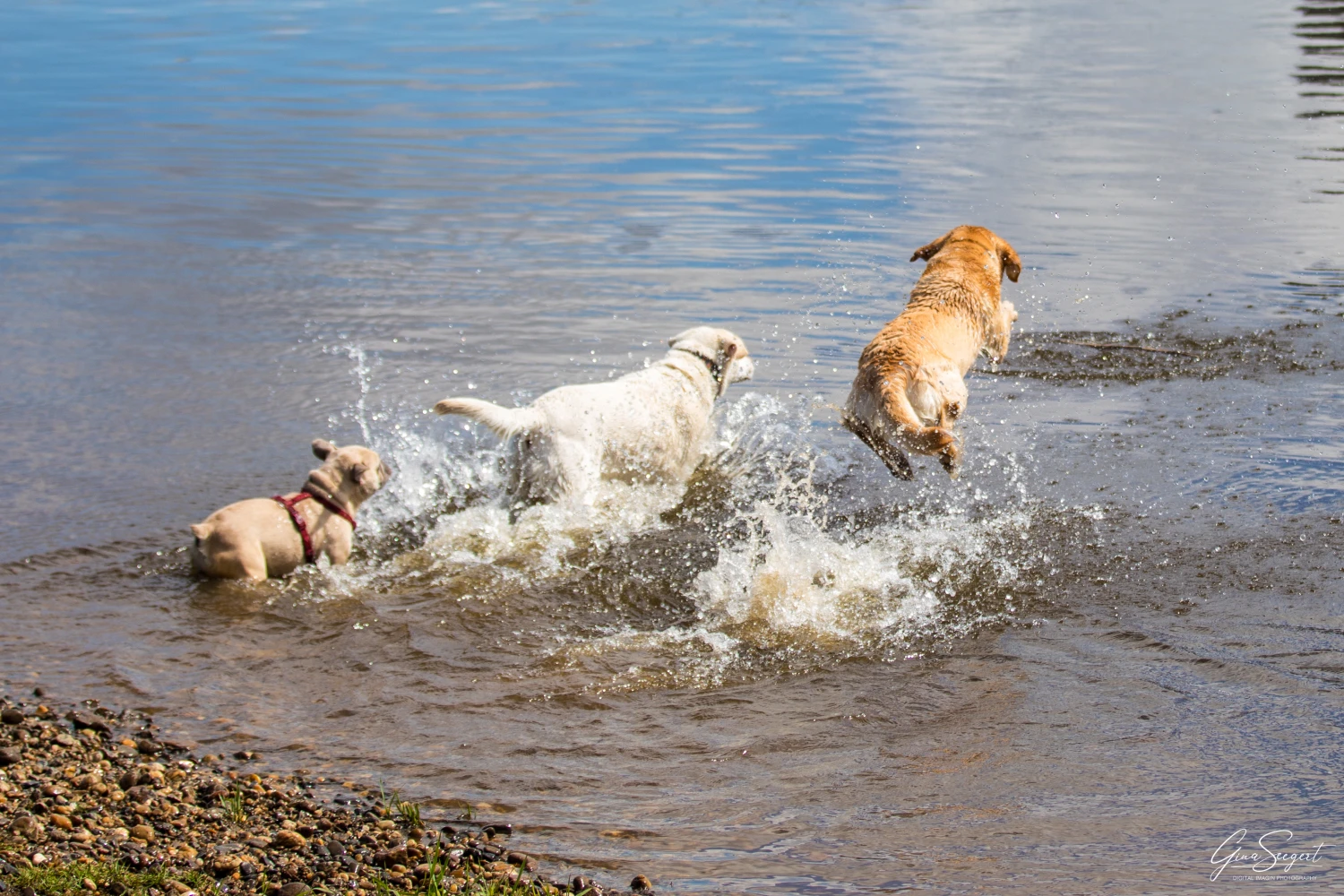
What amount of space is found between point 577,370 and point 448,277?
9.47 feet

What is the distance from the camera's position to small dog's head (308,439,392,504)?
636 centimetres

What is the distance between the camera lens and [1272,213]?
1259 cm

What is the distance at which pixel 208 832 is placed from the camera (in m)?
3.80

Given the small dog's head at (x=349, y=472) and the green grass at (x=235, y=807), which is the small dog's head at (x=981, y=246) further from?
the green grass at (x=235, y=807)

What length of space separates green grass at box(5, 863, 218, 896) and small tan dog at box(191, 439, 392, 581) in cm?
263

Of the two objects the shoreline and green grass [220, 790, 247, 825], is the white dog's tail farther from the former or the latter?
green grass [220, 790, 247, 825]

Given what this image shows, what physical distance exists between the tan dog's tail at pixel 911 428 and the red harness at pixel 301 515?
8.95 ft

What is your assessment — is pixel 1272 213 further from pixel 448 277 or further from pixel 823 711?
pixel 823 711

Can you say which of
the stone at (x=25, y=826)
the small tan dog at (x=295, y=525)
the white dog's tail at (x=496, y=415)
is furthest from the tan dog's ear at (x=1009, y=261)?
the stone at (x=25, y=826)

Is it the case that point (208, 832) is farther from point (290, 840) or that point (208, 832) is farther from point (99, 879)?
point (99, 879)

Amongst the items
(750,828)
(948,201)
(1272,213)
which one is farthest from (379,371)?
(1272,213)
